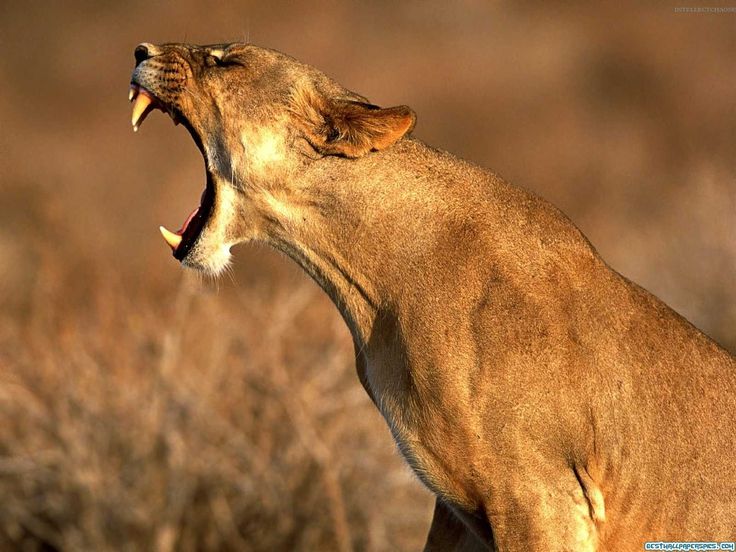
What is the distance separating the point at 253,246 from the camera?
21.3 feet

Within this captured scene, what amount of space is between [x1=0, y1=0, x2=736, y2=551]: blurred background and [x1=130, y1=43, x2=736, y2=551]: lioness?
305 centimetres

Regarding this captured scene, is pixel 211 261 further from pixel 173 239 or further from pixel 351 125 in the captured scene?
pixel 351 125

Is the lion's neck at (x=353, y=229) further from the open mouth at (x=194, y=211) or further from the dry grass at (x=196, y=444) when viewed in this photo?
the dry grass at (x=196, y=444)

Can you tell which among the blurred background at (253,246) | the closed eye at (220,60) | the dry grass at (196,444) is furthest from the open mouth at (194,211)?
the dry grass at (196,444)

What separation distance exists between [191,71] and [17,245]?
10.6 metres

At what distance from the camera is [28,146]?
24219 mm

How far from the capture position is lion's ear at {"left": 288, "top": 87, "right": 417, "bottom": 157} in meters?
4.63

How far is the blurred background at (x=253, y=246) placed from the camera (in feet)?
26.9

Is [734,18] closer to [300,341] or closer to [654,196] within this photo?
[654,196]

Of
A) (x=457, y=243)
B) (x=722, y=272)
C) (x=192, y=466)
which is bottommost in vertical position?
(x=192, y=466)

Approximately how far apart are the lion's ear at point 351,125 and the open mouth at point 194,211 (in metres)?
0.42

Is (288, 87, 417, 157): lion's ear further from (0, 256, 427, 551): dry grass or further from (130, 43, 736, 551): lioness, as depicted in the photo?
(0, 256, 427, 551): dry grass

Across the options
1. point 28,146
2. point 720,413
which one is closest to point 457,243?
point 720,413

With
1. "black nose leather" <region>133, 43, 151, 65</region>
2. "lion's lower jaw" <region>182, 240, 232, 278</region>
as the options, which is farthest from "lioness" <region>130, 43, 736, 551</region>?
"black nose leather" <region>133, 43, 151, 65</region>
